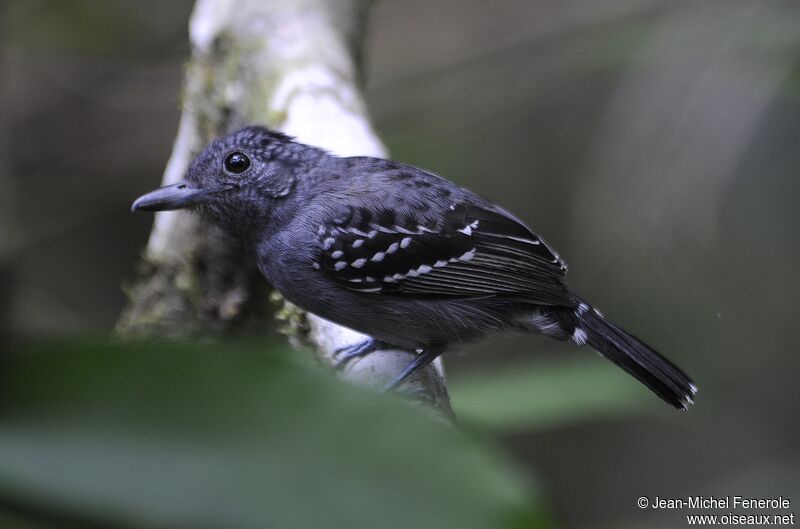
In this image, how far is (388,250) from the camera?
10.6 feet

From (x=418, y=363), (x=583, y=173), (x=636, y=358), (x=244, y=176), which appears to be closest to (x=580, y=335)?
(x=636, y=358)

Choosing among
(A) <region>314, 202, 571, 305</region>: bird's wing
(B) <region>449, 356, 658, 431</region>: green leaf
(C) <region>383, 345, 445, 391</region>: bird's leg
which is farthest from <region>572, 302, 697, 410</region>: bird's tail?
(C) <region>383, 345, 445, 391</region>: bird's leg

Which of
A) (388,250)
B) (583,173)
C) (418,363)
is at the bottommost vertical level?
(418,363)

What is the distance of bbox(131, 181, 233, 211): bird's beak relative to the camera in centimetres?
327

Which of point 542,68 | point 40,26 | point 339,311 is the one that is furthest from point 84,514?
point 542,68

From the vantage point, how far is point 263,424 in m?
0.70

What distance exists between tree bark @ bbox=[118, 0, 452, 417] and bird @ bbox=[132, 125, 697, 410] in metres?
0.21

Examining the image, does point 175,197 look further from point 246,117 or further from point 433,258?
point 433,258

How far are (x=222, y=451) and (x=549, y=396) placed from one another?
3.22 metres

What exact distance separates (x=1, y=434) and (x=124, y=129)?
6362 mm

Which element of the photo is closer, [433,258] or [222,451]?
[222,451]

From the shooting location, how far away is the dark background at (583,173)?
3938 millimetres

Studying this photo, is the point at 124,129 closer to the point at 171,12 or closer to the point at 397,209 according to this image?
the point at 171,12

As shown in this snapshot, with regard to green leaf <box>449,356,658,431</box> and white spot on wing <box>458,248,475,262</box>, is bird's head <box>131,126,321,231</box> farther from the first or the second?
green leaf <box>449,356,658,431</box>
